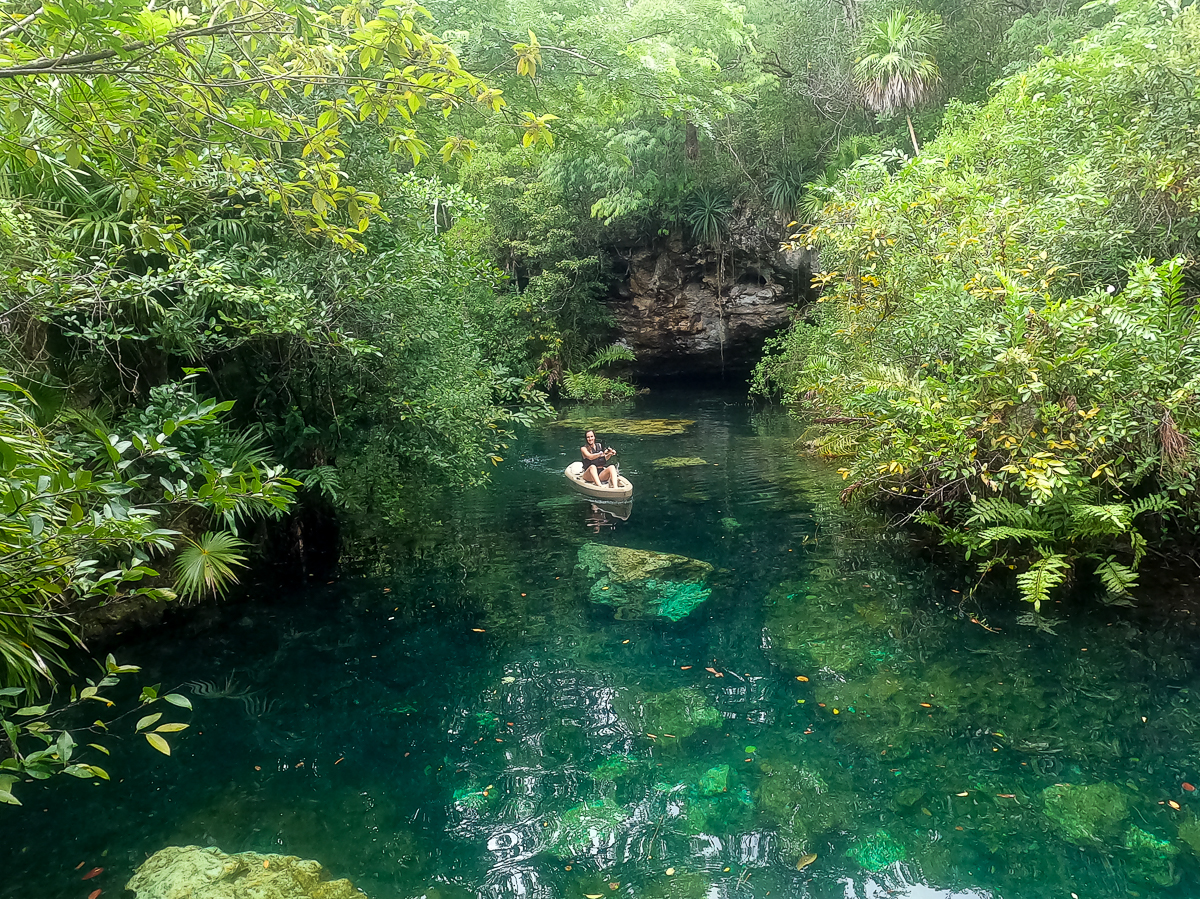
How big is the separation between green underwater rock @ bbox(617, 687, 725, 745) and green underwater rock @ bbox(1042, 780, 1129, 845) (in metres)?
2.31

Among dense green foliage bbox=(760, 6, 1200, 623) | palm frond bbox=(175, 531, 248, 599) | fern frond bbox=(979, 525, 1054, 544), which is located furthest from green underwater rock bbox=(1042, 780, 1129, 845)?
palm frond bbox=(175, 531, 248, 599)

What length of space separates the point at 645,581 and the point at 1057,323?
16.9 ft

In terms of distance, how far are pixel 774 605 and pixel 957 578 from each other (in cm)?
223

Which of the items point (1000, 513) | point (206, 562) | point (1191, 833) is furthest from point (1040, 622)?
point (206, 562)

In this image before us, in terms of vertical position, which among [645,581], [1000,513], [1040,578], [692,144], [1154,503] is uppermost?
[692,144]

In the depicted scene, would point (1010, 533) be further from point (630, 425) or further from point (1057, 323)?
point (630, 425)

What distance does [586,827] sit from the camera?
4.73m

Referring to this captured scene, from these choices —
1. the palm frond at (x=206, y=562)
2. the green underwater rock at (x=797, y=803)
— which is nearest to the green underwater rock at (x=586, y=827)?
the green underwater rock at (x=797, y=803)

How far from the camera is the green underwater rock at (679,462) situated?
15.4 metres

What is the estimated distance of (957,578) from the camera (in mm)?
8344

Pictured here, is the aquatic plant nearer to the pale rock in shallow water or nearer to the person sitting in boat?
the person sitting in boat

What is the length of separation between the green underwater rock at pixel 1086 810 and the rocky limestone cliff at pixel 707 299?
1920 cm

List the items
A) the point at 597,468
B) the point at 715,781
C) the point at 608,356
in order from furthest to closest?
the point at 608,356, the point at 597,468, the point at 715,781

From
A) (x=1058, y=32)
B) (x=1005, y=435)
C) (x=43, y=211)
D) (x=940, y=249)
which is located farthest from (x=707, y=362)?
(x=43, y=211)
